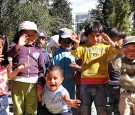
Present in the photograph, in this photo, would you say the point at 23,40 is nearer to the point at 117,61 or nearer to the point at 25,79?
the point at 25,79

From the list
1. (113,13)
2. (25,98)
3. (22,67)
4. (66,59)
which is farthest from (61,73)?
(113,13)

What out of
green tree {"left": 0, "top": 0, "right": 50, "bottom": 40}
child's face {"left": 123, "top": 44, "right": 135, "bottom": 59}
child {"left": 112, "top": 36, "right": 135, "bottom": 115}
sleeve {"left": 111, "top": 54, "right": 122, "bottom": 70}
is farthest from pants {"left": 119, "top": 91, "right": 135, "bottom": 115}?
green tree {"left": 0, "top": 0, "right": 50, "bottom": 40}

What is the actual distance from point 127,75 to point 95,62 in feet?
1.60

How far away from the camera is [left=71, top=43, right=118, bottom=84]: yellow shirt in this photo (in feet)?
13.9

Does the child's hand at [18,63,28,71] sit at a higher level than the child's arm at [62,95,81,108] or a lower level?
higher

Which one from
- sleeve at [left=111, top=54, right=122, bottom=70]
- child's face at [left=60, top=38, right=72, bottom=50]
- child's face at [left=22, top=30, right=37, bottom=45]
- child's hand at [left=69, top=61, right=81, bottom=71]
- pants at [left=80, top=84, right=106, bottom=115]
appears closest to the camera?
sleeve at [left=111, top=54, right=122, bottom=70]

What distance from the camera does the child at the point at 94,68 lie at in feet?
13.9

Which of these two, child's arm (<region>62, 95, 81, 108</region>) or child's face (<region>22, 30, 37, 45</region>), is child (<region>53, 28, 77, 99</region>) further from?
child's arm (<region>62, 95, 81, 108</region>)

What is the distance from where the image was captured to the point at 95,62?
13.9 ft

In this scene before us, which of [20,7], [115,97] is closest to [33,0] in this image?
[20,7]

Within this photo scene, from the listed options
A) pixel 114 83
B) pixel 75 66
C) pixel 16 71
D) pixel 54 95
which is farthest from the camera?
pixel 114 83

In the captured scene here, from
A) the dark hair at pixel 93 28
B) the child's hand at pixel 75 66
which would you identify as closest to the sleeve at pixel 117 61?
the dark hair at pixel 93 28

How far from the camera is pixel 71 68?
4750 millimetres

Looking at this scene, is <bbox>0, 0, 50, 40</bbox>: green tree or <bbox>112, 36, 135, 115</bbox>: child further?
<bbox>0, 0, 50, 40</bbox>: green tree
